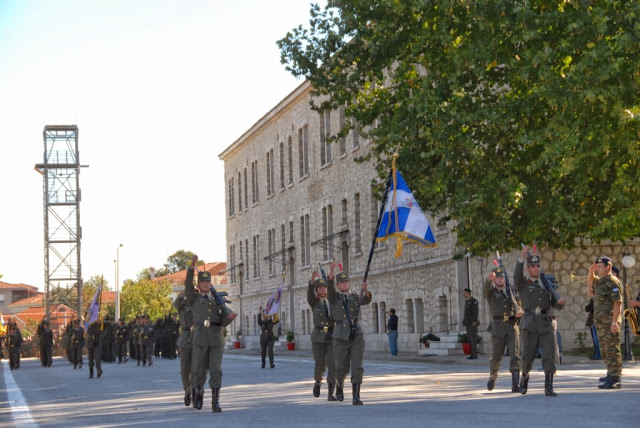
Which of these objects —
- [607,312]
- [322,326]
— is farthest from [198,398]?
[607,312]

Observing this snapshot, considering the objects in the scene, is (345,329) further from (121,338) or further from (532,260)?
(121,338)

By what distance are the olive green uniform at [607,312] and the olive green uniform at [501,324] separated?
48.4 inches

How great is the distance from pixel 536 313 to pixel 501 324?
1.02 metres

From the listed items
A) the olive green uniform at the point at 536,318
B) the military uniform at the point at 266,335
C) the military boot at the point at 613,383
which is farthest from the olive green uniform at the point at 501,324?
the military uniform at the point at 266,335

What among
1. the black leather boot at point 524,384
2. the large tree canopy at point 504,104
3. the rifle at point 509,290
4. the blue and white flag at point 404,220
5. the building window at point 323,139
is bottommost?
the black leather boot at point 524,384

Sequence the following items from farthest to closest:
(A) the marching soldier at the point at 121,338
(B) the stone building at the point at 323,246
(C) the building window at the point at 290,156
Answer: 1. (C) the building window at the point at 290,156
2. (A) the marching soldier at the point at 121,338
3. (B) the stone building at the point at 323,246

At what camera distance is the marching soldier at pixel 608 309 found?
18000 millimetres

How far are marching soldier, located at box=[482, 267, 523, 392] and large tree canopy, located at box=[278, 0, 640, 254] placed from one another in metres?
6.97

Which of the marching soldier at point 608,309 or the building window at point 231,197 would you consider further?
the building window at point 231,197

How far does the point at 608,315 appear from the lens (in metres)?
18.2

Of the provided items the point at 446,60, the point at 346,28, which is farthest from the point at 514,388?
the point at 346,28

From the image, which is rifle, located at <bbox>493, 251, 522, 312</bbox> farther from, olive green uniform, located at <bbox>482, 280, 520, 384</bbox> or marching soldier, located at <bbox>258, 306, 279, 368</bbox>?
marching soldier, located at <bbox>258, 306, 279, 368</bbox>

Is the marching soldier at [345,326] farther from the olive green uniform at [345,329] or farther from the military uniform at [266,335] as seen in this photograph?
the military uniform at [266,335]

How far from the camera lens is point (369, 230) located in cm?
4969
